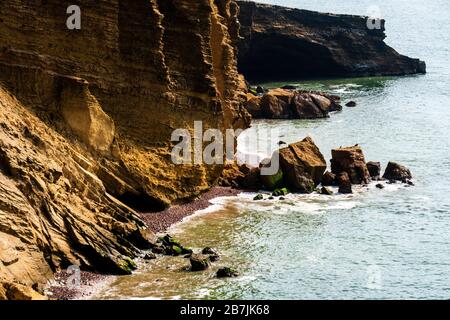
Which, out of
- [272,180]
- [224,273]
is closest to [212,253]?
[224,273]

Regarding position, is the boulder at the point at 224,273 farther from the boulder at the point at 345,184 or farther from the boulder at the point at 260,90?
the boulder at the point at 260,90

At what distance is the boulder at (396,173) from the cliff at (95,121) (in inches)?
654

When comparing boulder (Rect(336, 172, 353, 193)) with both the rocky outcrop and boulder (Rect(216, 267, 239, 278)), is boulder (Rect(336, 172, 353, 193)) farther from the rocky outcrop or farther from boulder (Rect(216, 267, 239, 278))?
the rocky outcrop

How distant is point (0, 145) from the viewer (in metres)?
48.1

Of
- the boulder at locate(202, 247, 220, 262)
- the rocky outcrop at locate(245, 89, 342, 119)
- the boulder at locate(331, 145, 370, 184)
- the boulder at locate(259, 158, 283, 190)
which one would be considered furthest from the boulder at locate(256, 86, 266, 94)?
the boulder at locate(202, 247, 220, 262)

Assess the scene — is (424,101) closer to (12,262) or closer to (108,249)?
(108,249)

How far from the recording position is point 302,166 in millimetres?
73812

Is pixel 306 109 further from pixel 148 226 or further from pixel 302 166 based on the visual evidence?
pixel 148 226

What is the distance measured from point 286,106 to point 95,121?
176 ft

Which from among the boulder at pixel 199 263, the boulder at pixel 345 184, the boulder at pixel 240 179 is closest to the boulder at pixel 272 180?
the boulder at pixel 240 179

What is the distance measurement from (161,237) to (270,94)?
54.5m

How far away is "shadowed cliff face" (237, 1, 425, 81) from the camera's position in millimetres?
135250

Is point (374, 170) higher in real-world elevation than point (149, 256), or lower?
higher
